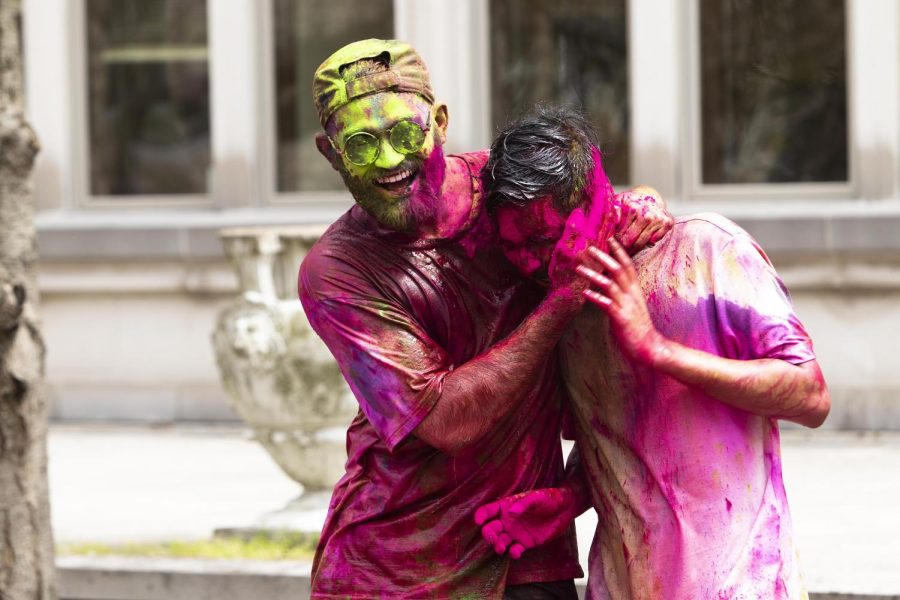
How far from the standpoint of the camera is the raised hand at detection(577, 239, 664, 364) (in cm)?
309

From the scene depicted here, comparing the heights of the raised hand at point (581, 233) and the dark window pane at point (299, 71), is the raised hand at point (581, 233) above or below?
below

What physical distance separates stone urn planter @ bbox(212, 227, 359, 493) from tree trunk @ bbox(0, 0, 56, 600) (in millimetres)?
1429

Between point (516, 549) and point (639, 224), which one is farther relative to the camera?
point (516, 549)

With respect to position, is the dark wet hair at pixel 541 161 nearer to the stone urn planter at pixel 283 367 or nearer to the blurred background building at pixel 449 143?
the stone urn planter at pixel 283 367

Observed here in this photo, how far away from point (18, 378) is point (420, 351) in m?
2.44

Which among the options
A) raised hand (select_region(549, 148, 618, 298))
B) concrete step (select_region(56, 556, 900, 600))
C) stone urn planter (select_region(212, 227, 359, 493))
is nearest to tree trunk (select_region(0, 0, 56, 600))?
concrete step (select_region(56, 556, 900, 600))

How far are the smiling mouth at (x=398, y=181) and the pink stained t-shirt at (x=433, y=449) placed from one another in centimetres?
15

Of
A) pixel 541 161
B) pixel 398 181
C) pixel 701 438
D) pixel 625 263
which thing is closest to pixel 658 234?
pixel 625 263

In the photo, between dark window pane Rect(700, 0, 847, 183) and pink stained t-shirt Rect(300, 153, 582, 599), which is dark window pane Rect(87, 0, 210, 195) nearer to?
dark window pane Rect(700, 0, 847, 183)

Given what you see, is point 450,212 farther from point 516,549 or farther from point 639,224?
point 516,549

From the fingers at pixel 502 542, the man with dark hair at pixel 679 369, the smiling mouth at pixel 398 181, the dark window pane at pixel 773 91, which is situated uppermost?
the dark window pane at pixel 773 91

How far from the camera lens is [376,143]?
3275 mm

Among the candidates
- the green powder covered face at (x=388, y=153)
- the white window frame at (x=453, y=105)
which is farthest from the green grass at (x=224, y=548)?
the white window frame at (x=453, y=105)

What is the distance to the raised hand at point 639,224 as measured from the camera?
326cm
